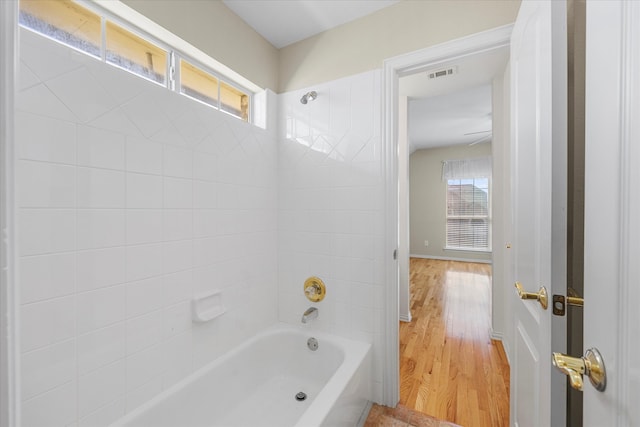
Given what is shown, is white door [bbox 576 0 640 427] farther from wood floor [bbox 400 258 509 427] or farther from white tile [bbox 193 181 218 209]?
white tile [bbox 193 181 218 209]

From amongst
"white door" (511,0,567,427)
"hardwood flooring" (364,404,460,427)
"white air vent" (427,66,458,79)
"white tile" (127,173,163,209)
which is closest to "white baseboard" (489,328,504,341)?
"hardwood flooring" (364,404,460,427)

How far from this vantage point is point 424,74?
2.45 m

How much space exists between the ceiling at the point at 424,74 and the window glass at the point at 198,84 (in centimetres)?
44

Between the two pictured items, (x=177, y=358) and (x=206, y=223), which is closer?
(x=177, y=358)

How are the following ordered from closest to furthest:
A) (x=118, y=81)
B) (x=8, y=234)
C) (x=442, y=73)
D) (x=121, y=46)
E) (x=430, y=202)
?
(x=8, y=234) < (x=118, y=81) < (x=121, y=46) < (x=442, y=73) < (x=430, y=202)

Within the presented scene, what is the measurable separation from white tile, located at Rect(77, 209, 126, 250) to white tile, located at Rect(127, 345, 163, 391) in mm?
513

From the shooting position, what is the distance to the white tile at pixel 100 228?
989 mm

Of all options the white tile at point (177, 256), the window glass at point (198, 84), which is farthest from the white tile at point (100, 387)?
the window glass at point (198, 84)

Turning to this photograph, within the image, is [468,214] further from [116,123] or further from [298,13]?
[116,123]

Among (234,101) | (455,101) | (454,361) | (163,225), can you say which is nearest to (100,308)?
(163,225)

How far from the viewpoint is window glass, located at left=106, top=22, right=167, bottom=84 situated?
120cm

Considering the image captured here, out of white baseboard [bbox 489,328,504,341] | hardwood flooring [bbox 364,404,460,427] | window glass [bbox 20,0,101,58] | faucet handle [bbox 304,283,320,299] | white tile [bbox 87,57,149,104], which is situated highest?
window glass [bbox 20,0,101,58]

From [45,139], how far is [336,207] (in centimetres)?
138

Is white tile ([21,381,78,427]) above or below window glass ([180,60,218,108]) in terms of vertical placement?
below
